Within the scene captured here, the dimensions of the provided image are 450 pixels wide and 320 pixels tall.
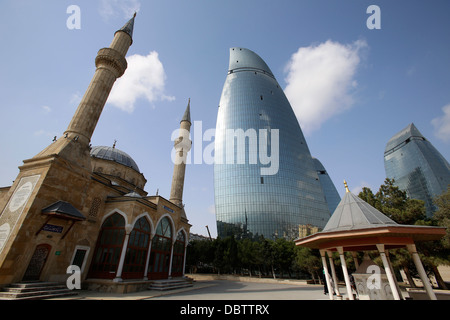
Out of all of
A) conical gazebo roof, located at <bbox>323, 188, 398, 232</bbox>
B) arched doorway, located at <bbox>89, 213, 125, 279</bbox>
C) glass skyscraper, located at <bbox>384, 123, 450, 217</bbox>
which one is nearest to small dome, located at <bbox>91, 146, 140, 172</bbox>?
arched doorway, located at <bbox>89, 213, 125, 279</bbox>

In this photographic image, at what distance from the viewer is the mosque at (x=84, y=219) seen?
39.1ft

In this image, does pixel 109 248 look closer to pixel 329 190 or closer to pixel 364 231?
pixel 364 231

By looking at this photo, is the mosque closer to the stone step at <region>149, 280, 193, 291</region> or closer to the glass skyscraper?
the stone step at <region>149, 280, 193, 291</region>

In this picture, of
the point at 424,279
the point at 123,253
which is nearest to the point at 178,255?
the point at 123,253

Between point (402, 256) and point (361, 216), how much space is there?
10.2m

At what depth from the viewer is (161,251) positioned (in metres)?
20.1

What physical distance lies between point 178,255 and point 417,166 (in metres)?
109

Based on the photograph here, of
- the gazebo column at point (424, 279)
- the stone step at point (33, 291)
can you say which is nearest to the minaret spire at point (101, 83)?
the stone step at point (33, 291)

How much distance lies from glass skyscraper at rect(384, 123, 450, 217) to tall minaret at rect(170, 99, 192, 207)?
302 ft

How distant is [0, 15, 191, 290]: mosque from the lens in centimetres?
1191

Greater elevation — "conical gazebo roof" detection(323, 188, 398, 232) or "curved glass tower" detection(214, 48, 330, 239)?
"curved glass tower" detection(214, 48, 330, 239)

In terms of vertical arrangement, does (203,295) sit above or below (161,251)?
below

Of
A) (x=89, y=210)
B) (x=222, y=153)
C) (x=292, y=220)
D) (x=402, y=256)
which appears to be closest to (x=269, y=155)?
(x=222, y=153)
